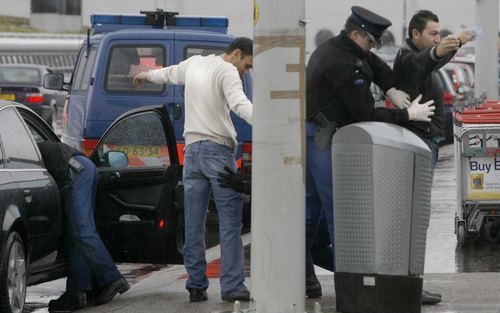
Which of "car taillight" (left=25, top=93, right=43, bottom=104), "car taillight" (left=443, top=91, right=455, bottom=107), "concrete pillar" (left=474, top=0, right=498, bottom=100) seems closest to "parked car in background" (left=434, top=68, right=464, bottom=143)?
"car taillight" (left=443, top=91, right=455, bottom=107)

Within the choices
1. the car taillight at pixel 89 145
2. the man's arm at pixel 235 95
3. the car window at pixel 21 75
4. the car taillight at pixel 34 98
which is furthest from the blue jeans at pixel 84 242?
Result: the car window at pixel 21 75

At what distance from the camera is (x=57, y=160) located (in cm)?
956

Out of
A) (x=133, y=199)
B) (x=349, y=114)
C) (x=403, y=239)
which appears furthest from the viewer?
(x=133, y=199)

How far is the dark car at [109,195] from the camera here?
8781mm

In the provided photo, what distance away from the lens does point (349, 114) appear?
8.91m

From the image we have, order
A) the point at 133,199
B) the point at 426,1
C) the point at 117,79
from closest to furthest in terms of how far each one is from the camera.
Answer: the point at 133,199 < the point at 117,79 < the point at 426,1

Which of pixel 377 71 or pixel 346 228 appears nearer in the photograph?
pixel 346 228

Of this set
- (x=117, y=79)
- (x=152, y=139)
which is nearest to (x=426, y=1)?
(x=117, y=79)

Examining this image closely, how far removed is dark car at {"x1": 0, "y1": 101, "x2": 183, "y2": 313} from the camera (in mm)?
8781

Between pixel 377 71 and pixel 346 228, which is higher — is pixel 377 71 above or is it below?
above

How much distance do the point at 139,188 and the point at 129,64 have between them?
5.24 metres

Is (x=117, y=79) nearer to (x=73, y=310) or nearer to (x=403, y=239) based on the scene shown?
(x=73, y=310)

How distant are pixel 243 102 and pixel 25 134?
4.81ft

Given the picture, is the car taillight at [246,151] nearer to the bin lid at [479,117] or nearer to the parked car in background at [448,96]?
the bin lid at [479,117]
